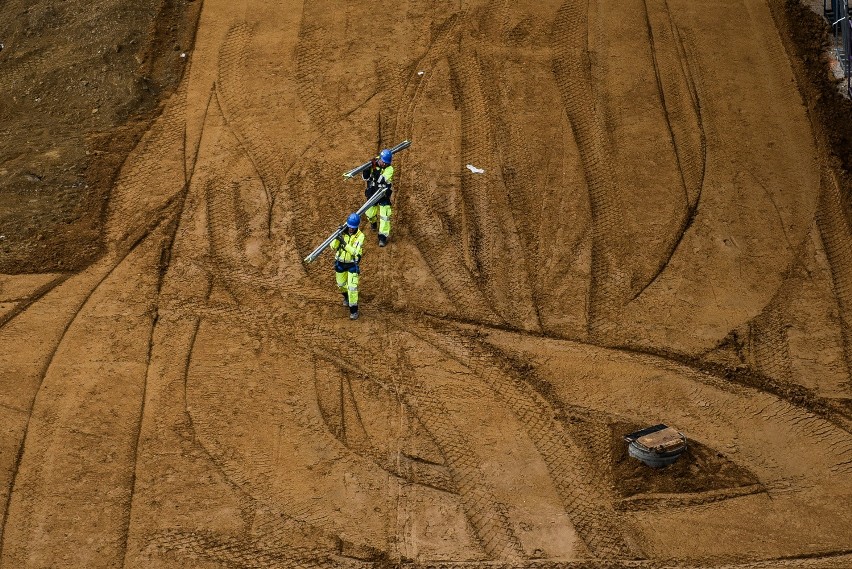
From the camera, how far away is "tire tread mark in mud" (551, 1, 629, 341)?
16203 millimetres

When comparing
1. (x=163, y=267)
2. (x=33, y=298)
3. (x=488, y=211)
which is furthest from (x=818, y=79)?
(x=33, y=298)

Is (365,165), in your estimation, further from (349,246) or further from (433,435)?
(433,435)

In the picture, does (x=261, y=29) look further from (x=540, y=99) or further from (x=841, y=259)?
(x=841, y=259)

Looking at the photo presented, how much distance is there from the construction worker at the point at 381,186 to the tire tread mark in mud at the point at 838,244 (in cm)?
773

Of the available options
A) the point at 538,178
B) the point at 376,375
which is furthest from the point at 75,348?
the point at 538,178

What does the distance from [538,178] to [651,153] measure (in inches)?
91.5

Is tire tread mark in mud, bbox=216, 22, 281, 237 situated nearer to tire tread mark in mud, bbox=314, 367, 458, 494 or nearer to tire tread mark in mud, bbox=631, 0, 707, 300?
tire tread mark in mud, bbox=314, 367, 458, 494

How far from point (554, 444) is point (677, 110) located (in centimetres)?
836

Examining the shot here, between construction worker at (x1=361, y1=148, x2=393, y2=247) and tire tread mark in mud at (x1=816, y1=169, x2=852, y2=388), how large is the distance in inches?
304

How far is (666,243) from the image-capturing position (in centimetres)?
1703

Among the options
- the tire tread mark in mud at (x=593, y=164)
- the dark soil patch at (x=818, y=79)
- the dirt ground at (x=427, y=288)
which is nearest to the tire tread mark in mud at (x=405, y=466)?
the dirt ground at (x=427, y=288)

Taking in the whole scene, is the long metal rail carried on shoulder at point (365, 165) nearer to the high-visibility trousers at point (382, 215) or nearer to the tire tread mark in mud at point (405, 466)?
the high-visibility trousers at point (382, 215)

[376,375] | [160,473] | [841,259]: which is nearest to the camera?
[160,473]

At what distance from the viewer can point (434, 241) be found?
1719 centimetres
